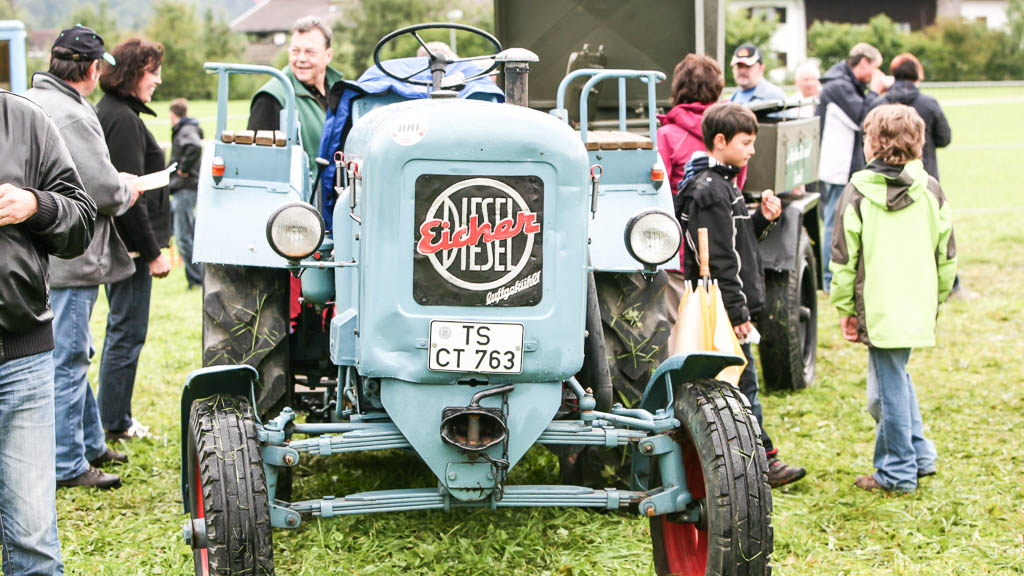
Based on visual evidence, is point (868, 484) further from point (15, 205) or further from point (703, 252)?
point (15, 205)

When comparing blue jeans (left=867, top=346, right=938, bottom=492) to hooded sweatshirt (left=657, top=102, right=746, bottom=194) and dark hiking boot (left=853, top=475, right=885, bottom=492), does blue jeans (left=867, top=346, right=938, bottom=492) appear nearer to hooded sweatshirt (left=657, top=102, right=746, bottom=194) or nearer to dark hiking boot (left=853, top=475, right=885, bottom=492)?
dark hiking boot (left=853, top=475, right=885, bottom=492)

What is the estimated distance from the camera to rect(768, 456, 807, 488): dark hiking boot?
5.13 m

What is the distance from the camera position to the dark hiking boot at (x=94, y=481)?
5102mm

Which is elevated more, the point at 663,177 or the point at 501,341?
the point at 663,177

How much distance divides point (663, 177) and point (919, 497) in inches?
71.1

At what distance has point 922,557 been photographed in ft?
14.1

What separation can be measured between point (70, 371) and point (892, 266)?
360 cm

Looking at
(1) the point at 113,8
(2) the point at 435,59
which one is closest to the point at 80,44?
(2) the point at 435,59

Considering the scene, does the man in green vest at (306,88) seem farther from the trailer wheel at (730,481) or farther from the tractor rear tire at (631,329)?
the trailer wheel at (730,481)

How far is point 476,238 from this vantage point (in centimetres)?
334

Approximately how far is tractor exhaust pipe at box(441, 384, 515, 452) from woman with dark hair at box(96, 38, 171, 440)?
8.70 feet

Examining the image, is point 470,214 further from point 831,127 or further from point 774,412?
point 831,127

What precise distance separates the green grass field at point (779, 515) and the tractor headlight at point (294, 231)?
4.03 feet

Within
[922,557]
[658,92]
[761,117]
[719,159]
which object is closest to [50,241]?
[719,159]
